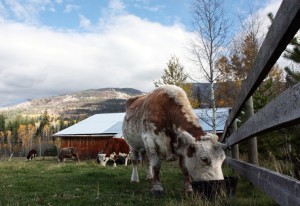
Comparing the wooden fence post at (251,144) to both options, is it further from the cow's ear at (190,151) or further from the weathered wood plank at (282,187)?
the weathered wood plank at (282,187)

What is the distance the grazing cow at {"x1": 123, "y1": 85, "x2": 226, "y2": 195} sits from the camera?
6.08 meters

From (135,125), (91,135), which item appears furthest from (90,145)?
(135,125)

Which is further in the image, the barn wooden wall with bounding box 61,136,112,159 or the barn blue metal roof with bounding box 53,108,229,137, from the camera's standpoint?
the barn wooden wall with bounding box 61,136,112,159

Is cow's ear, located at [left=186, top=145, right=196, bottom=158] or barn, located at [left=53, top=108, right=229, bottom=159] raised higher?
barn, located at [left=53, top=108, right=229, bottom=159]

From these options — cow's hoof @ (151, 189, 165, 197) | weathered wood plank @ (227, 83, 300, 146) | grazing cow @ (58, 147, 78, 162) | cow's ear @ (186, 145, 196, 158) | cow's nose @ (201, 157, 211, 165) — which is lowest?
cow's hoof @ (151, 189, 165, 197)

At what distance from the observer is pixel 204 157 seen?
6.04 meters

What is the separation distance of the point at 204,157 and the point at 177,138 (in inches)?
53.2

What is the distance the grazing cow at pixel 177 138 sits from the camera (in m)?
6.08

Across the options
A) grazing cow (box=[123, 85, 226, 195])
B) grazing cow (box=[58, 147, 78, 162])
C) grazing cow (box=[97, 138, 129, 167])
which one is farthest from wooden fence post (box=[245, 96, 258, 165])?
grazing cow (box=[58, 147, 78, 162])

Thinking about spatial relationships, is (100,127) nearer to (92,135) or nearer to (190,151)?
(92,135)

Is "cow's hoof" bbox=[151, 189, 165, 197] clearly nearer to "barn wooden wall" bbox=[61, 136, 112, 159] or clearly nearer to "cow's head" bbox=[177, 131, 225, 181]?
"cow's head" bbox=[177, 131, 225, 181]

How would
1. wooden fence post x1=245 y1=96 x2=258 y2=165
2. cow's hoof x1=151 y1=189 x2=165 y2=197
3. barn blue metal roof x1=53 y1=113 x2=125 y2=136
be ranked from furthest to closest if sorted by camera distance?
barn blue metal roof x1=53 y1=113 x2=125 y2=136 < cow's hoof x1=151 y1=189 x2=165 y2=197 < wooden fence post x1=245 y1=96 x2=258 y2=165

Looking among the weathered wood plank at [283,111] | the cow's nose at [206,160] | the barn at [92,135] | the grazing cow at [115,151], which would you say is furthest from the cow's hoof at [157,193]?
the barn at [92,135]

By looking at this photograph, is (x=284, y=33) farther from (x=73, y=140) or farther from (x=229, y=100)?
(x=73, y=140)
